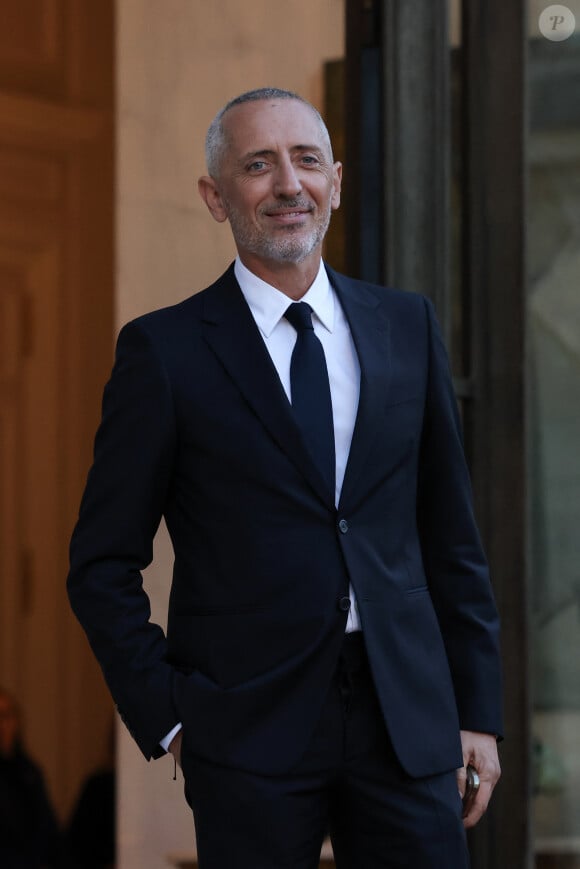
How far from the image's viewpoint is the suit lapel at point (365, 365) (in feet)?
6.30

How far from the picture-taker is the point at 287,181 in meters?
1.99

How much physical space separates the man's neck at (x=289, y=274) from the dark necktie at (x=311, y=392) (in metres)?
0.04

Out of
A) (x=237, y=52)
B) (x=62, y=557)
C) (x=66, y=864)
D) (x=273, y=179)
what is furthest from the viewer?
(x=62, y=557)

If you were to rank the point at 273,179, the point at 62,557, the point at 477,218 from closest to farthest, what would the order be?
1. the point at 273,179
2. the point at 477,218
3. the point at 62,557

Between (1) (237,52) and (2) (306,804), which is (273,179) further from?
(1) (237,52)

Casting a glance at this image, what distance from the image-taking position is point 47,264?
18.6ft

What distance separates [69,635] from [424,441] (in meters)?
3.78

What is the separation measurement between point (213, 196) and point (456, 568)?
615 mm

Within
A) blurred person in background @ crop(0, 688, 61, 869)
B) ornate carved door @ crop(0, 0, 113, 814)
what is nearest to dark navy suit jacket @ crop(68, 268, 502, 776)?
blurred person in background @ crop(0, 688, 61, 869)

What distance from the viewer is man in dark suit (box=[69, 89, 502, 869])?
6.17 ft

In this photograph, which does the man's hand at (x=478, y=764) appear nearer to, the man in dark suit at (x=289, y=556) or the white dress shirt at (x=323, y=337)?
the man in dark suit at (x=289, y=556)

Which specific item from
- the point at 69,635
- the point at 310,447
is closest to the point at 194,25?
the point at 310,447

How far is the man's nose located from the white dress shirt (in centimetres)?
12

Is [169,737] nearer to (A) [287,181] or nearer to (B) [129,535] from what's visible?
(B) [129,535]
